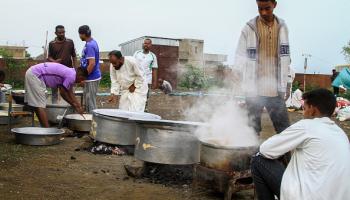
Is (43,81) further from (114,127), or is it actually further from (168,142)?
(168,142)

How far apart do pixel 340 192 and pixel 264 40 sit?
2166mm

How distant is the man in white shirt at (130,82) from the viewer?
7.48m

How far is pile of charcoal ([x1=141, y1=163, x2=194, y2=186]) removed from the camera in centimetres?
507

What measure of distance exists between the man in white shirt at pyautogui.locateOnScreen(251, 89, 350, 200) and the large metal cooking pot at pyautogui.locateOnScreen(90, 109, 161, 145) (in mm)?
3389

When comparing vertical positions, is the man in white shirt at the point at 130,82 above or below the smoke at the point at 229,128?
above

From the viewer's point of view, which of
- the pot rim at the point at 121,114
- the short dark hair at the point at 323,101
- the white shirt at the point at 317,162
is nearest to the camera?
the white shirt at the point at 317,162

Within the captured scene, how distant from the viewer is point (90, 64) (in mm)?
8023

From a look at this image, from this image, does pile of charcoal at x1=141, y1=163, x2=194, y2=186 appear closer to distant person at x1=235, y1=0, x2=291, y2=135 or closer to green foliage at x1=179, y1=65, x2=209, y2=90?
distant person at x1=235, y1=0, x2=291, y2=135

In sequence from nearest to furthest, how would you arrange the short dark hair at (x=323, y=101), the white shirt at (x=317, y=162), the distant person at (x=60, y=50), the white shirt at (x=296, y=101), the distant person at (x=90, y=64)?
1. the white shirt at (x=317, y=162)
2. the short dark hair at (x=323, y=101)
3. the distant person at (x=90, y=64)
4. the distant person at (x=60, y=50)
5. the white shirt at (x=296, y=101)

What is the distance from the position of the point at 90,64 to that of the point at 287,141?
5757mm

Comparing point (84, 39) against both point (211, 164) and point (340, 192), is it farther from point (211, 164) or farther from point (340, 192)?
point (340, 192)

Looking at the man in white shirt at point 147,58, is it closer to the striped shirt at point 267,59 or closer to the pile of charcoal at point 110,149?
the pile of charcoal at point 110,149

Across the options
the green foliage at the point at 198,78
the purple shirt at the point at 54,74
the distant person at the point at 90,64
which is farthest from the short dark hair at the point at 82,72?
the green foliage at the point at 198,78

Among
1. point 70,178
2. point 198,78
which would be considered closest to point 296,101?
point 198,78
